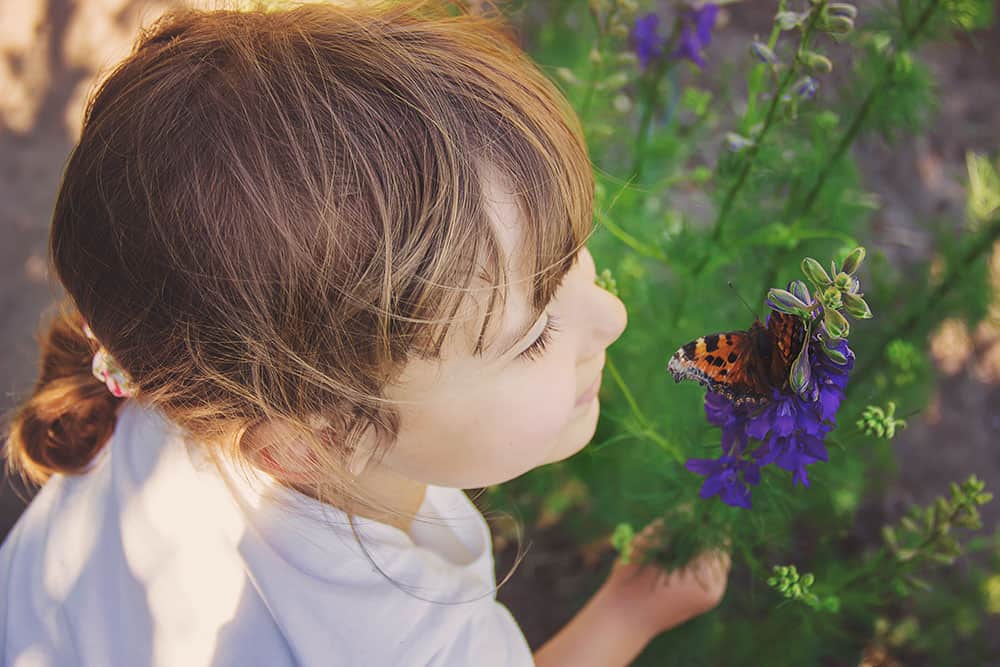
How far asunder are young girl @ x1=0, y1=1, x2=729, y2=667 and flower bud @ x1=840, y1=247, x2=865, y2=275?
32 cm

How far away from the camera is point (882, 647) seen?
2051 millimetres

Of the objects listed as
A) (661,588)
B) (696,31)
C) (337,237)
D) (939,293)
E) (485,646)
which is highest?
(337,237)

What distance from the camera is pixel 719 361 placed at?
2.95 ft

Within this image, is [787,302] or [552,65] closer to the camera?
[787,302]

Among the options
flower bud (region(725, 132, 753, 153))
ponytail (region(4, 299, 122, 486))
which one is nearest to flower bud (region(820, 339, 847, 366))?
flower bud (region(725, 132, 753, 153))

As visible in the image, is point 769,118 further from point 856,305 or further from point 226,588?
point 226,588

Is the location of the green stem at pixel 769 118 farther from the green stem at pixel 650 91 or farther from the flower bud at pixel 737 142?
the green stem at pixel 650 91

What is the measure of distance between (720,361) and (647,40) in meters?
0.99

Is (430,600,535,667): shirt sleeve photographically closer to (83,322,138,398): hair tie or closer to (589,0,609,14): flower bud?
(83,322,138,398): hair tie

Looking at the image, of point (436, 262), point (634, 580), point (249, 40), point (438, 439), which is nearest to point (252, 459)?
point (438, 439)

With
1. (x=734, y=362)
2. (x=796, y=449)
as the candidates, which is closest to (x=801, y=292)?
(x=734, y=362)

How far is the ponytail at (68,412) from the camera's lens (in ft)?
4.44

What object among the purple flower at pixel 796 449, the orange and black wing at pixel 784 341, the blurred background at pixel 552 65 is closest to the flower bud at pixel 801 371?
the orange and black wing at pixel 784 341

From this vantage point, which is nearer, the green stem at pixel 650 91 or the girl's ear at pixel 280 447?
the girl's ear at pixel 280 447
